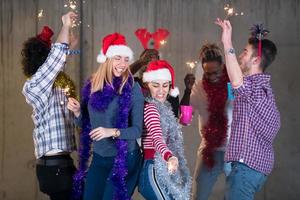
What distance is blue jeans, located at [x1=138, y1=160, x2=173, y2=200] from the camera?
3916mm

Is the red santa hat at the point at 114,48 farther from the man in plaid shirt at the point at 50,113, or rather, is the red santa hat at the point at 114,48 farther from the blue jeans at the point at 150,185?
the blue jeans at the point at 150,185

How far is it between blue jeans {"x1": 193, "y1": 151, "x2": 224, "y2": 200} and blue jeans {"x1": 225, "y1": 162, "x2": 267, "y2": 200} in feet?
3.08

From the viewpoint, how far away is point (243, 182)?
3961 millimetres

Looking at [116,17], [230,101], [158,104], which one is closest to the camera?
[158,104]

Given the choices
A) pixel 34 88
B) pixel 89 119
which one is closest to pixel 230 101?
pixel 89 119

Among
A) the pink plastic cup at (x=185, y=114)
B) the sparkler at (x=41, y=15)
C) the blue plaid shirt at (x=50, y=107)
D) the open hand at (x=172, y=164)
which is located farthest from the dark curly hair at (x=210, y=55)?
the sparkler at (x=41, y=15)

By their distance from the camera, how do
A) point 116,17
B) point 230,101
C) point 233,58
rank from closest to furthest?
point 233,58 < point 230,101 < point 116,17

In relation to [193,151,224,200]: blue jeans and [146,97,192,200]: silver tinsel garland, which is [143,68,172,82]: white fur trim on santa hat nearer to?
[146,97,192,200]: silver tinsel garland

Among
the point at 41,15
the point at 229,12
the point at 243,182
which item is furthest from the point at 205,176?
the point at 41,15

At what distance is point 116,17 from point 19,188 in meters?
2.27

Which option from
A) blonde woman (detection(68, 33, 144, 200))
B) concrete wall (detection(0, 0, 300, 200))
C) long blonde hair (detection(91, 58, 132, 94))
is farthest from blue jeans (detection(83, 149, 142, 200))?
concrete wall (detection(0, 0, 300, 200))

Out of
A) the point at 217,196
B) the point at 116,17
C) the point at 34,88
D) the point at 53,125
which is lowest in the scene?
the point at 217,196

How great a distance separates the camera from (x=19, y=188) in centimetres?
646

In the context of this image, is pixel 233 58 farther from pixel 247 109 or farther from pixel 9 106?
pixel 9 106
